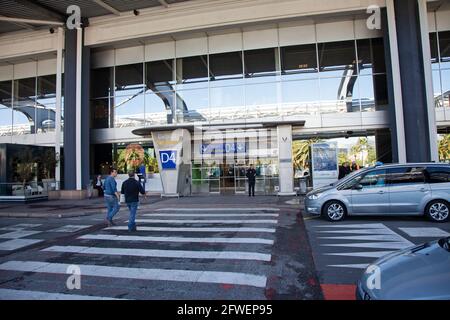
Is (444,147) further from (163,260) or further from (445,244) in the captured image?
(163,260)

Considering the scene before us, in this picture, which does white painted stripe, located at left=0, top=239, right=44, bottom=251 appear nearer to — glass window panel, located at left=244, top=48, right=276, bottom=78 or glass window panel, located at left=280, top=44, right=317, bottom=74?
glass window panel, located at left=244, top=48, right=276, bottom=78

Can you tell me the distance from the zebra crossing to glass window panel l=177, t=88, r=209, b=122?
11452 mm

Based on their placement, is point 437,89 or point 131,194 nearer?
point 131,194

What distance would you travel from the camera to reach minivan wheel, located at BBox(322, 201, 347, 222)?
33.1 feet

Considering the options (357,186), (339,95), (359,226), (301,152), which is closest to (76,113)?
(301,152)

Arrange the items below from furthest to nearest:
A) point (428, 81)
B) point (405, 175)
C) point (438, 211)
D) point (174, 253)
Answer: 1. point (428, 81)
2. point (405, 175)
3. point (438, 211)
4. point (174, 253)

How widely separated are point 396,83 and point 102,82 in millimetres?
19366

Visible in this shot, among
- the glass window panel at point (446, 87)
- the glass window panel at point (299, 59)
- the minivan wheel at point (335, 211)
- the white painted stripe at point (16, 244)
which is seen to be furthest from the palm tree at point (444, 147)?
the white painted stripe at point (16, 244)

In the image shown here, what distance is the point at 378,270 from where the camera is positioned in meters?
3.38

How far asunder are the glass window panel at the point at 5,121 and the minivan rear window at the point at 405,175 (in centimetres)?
2616

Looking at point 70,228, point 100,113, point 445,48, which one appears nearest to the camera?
point 70,228

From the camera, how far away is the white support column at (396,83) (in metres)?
16.8

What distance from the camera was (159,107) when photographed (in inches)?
→ 846

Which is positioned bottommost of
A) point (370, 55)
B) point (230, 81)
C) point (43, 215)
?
point (43, 215)
